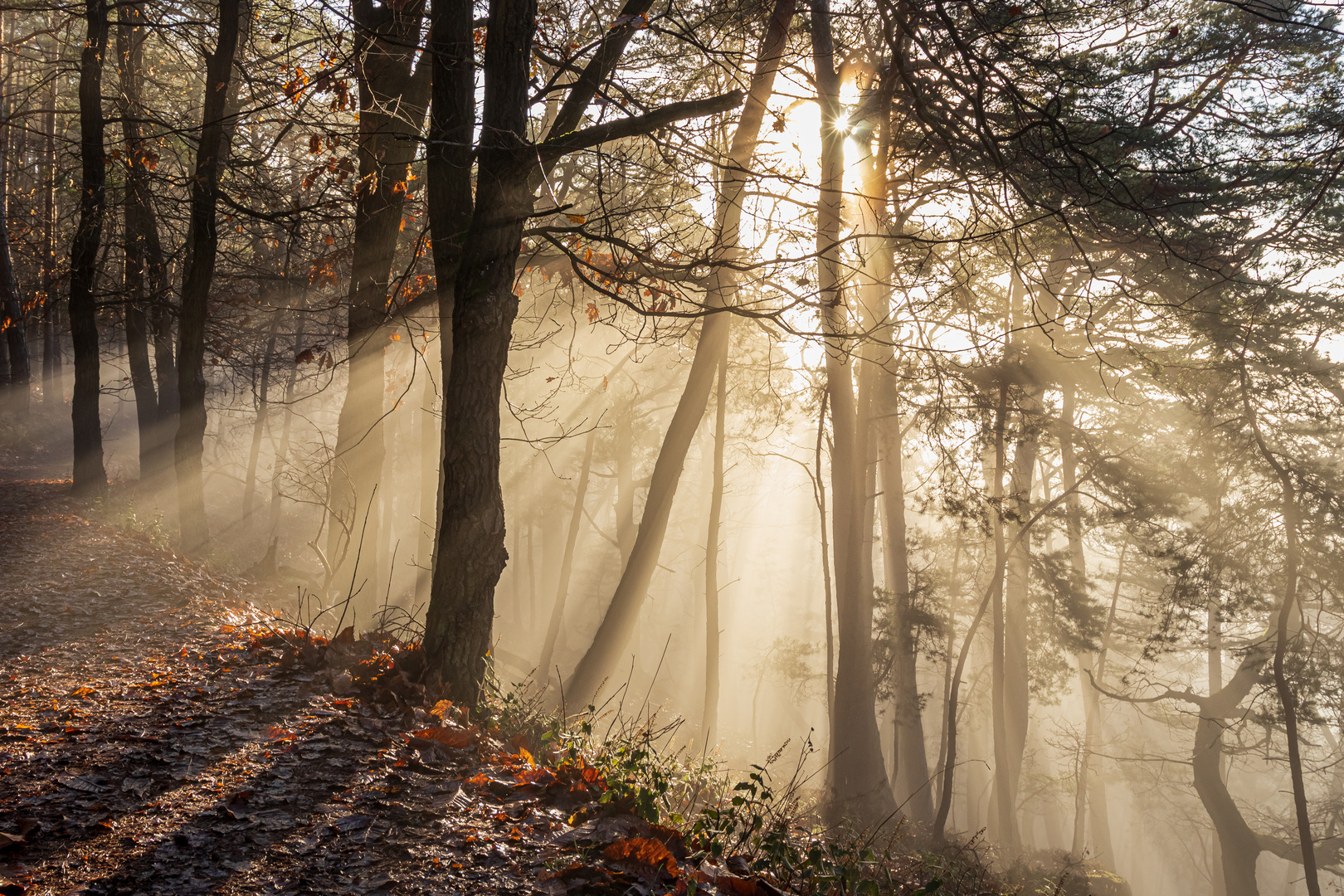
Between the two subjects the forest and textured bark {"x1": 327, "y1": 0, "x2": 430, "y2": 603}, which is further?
textured bark {"x1": 327, "y1": 0, "x2": 430, "y2": 603}

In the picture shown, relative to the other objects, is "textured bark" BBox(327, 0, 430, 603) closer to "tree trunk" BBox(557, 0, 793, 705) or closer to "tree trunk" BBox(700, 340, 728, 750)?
"tree trunk" BBox(557, 0, 793, 705)

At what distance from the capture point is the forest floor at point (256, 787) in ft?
7.99

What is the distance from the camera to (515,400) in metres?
20.6

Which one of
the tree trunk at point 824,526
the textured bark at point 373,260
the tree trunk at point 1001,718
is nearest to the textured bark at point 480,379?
the textured bark at point 373,260

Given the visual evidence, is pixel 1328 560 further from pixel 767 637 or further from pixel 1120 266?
pixel 767 637

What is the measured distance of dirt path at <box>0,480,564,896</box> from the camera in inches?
94.7

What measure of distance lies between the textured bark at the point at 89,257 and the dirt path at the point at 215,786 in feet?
21.6

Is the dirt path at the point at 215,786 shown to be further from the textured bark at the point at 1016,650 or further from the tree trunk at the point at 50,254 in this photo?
the textured bark at the point at 1016,650

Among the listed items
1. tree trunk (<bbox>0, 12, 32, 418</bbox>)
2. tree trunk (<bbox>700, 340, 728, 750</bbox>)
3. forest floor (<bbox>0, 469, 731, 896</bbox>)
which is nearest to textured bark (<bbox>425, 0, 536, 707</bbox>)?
forest floor (<bbox>0, 469, 731, 896</bbox>)

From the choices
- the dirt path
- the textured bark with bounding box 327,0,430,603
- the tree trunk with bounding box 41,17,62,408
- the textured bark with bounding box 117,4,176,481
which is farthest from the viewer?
the tree trunk with bounding box 41,17,62,408

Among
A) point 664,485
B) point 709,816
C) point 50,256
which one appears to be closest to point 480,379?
point 709,816

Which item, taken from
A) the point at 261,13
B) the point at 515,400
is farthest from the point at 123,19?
the point at 515,400

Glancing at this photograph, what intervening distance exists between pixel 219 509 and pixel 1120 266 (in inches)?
1196

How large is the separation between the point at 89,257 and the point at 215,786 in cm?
973
